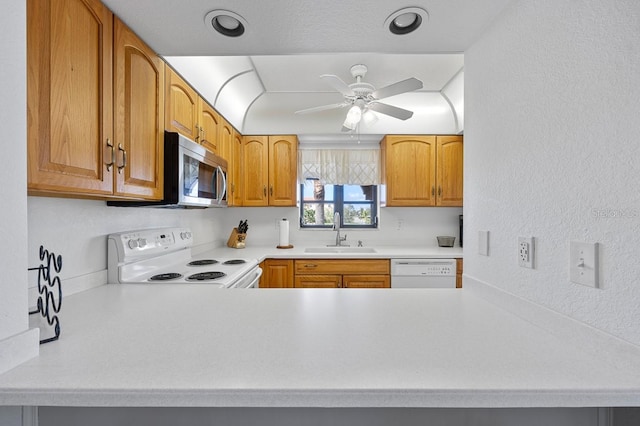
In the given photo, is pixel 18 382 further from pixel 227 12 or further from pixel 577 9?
pixel 577 9

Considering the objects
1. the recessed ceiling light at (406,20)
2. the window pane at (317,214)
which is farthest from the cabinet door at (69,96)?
the window pane at (317,214)

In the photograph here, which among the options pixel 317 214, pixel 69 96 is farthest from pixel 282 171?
pixel 69 96

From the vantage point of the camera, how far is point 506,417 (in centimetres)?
84

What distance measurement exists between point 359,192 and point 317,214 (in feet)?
1.98

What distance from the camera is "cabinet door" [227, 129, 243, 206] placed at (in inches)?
118

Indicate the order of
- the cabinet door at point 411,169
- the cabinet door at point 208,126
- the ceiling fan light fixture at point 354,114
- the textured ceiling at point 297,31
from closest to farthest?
the textured ceiling at point 297,31 → the cabinet door at point 208,126 → the ceiling fan light fixture at point 354,114 → the cabinet door at point 411,169

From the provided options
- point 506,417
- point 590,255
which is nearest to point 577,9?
point 590,255

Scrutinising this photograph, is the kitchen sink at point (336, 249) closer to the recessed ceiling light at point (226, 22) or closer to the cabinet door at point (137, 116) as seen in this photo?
the cabinet door at point (137, 116)

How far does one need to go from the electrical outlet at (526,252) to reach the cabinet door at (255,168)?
8.85ft

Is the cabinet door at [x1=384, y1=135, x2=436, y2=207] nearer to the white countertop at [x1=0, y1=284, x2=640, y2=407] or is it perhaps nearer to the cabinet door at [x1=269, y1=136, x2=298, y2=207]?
the cabinet door at [x1=269, y1=136, x2=298, y2=207]

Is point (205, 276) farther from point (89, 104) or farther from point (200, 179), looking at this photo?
point (89, 104)

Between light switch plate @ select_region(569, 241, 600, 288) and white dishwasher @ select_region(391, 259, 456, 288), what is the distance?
2.20 meters

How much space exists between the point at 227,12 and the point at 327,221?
9.36 feet

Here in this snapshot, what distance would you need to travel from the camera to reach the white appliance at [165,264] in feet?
5.43
